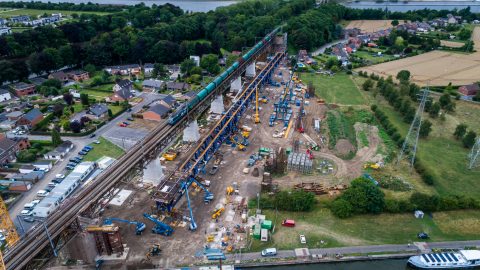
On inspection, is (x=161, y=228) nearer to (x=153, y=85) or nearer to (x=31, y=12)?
(x=153, y=85)

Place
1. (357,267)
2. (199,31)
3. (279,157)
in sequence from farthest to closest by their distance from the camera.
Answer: (199,31)
(279,157)
(357,267)

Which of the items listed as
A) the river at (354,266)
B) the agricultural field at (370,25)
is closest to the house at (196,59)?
the river at (354,266)

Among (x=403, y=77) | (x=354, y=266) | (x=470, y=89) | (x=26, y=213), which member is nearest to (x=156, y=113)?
(x=26, y=213)

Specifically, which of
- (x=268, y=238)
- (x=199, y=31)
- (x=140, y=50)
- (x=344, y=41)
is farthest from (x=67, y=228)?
(x=344, y=41)

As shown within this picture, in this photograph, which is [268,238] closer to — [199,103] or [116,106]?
[199,103]

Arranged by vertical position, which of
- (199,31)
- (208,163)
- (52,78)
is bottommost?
Answer: (208,163)

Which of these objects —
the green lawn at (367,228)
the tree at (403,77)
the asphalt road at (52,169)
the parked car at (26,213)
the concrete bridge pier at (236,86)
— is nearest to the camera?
the green lawn at (367,228)

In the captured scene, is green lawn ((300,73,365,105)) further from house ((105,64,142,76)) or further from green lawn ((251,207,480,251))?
house ((105,64,142,76))

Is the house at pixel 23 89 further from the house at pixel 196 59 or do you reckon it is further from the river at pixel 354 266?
the river at pixel 354 266
